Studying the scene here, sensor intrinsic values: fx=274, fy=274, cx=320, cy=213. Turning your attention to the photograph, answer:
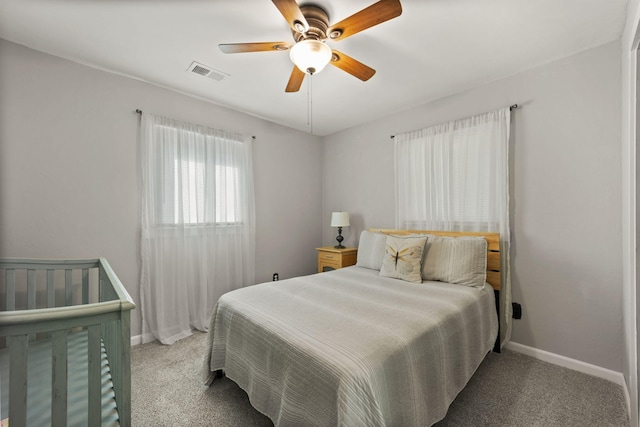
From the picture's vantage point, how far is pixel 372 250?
3.07 meters

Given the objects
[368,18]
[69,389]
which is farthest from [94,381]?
[368,18]

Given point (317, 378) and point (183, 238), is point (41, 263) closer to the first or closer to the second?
point (183, 238)

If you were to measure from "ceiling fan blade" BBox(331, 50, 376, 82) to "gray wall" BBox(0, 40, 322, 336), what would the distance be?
6.04ft

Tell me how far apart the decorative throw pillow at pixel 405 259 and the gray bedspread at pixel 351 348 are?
22 centimetres

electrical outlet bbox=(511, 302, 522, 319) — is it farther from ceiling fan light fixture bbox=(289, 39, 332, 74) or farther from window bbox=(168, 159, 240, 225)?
window bbox=(168, 159, 240, 225)

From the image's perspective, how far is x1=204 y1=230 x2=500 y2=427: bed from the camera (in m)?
1.20

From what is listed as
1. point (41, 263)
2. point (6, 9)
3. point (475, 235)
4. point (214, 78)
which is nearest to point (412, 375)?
point (475, 235)

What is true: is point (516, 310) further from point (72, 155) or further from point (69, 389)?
point (72, 155)

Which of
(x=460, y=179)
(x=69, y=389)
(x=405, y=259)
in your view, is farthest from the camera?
(x=460, y=179)

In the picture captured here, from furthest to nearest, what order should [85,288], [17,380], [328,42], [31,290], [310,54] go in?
[328,42] < [85,288] < [31,290] < [310,54] < [17,380]

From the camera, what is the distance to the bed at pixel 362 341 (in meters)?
1.20

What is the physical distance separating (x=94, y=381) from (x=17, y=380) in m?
0.20

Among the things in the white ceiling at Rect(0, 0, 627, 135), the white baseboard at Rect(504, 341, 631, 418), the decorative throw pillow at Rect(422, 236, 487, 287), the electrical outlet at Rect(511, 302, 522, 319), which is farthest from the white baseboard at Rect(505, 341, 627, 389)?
the white ceiling at Rect(0, 0, 627, 135)

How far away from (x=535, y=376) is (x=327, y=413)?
77.1 inches
